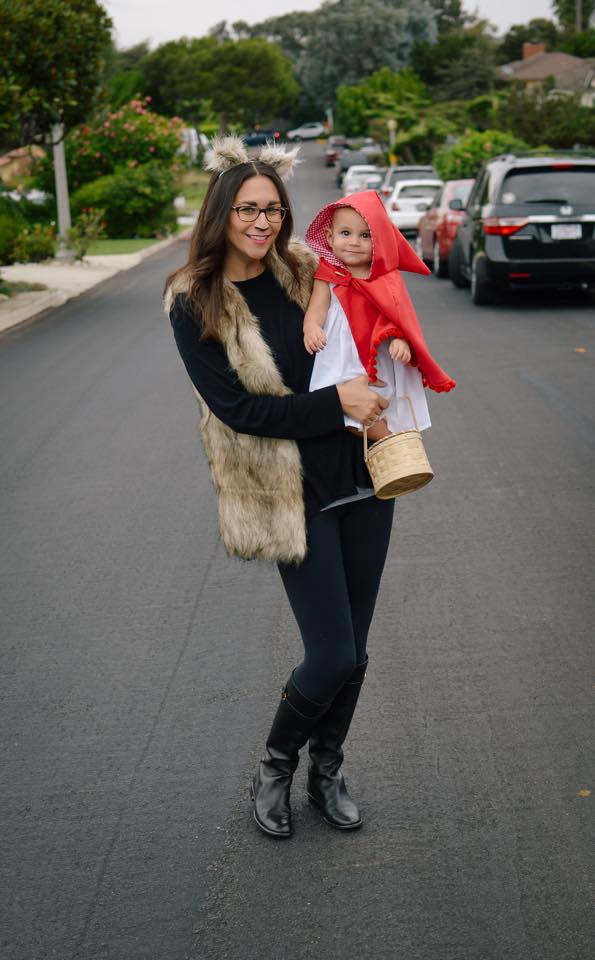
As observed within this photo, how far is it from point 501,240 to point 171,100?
73287mm

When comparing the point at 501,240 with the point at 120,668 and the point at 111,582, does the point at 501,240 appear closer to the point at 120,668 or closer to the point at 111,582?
the point at 111,582

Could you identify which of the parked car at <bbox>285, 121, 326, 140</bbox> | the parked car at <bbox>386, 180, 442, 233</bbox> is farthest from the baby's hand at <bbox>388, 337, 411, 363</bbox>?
the parked car at <bbox>285, 121, 326, 140</bbox>

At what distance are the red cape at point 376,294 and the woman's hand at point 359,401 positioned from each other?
0.08 metres

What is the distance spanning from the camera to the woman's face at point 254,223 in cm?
327

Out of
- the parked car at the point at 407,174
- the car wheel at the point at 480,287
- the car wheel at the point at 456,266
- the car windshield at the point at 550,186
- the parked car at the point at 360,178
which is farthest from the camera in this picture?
the parked car at the point at 360,178

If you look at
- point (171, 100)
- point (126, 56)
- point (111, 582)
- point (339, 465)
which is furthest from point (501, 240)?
point (126, 56)


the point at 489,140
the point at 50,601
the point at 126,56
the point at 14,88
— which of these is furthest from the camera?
the point at 126,56

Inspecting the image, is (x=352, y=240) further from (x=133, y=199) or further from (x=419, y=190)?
(x=133, y=199)

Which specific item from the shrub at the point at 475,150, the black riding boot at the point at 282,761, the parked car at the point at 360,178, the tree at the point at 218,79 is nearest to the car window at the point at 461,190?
the shrub at the point at 475,150

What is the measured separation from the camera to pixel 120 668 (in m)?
4.95

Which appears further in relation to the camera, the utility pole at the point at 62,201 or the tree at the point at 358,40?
the tree at the point at 358,40

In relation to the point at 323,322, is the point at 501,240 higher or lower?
lower

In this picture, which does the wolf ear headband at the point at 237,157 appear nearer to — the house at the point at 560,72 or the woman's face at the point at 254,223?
the woman's face at the point at 254,223

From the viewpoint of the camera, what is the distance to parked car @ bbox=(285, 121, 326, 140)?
367 ft
